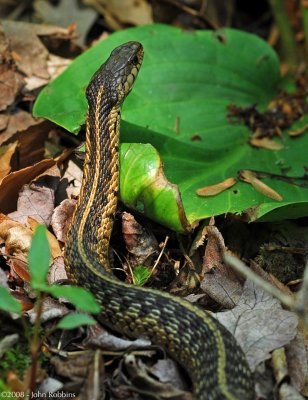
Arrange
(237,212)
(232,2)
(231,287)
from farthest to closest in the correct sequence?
(232,2), (237,212), (231,287)

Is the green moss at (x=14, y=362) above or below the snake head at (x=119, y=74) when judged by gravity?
below

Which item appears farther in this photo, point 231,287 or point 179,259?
point 179,259

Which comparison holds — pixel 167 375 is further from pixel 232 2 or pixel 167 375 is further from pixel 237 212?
pixel 232 2

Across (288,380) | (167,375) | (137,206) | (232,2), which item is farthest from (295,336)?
(232,2)

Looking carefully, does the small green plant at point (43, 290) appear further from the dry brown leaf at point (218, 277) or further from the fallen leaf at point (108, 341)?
the dry brown leaf at point (218, 277)

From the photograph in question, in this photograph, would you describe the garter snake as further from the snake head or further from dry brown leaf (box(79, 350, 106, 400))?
dry brown leaf (box(79, 350, 106, 400))

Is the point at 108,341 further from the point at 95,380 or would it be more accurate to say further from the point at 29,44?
the point at 29,44

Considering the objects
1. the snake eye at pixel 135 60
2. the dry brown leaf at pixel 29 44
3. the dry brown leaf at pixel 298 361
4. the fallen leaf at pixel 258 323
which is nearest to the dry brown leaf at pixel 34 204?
the snake eye at pixel 135 60
